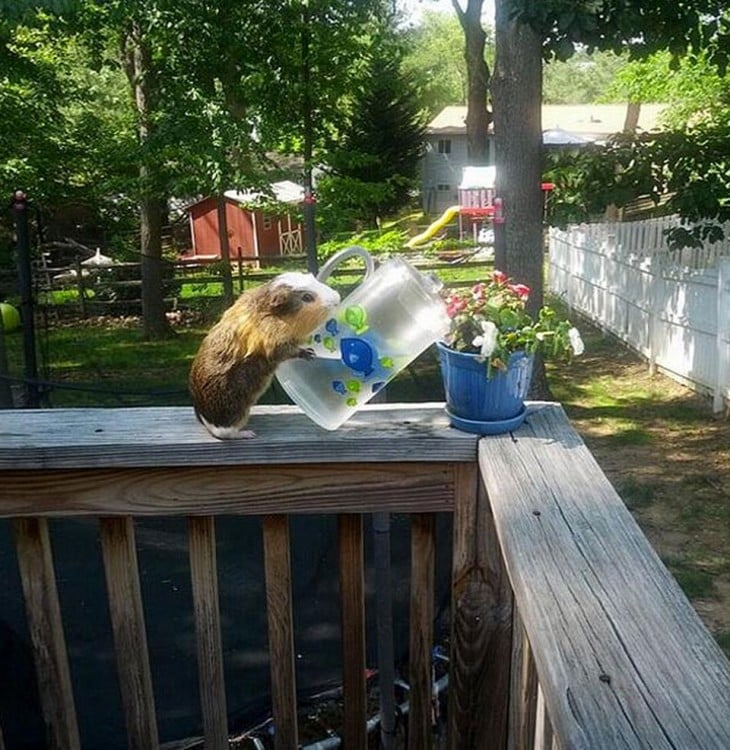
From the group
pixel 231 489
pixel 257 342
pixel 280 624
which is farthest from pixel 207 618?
pixel 257 342

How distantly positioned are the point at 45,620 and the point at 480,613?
0.69 m

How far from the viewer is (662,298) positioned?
7664 millimetres

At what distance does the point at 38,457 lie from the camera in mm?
1225

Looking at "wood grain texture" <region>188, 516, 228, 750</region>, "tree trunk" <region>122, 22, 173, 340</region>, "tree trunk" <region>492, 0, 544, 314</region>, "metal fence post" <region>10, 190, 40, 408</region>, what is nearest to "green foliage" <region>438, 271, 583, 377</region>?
"wood grain texture" <region>188, 516, 228, 750</region>

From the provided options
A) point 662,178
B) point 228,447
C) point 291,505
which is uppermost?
point 662,178

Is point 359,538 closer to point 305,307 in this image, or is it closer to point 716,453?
point 305,307

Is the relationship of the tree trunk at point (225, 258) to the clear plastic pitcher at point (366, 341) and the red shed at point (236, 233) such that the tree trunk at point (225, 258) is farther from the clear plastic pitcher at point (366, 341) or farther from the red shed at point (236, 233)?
the red shed at point (236, 233)

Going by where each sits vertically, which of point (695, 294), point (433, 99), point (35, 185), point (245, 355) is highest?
point (433, 99)

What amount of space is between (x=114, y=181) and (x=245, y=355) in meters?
7.74

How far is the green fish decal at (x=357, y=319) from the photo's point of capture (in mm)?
1309

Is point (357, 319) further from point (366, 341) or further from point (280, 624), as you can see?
point (280, 624)

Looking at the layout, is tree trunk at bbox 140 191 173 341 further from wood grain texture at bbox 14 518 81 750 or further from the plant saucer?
the plant saucer

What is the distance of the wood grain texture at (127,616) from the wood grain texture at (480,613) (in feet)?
1.67

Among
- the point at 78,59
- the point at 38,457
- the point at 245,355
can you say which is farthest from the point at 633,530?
the point at 78,59
